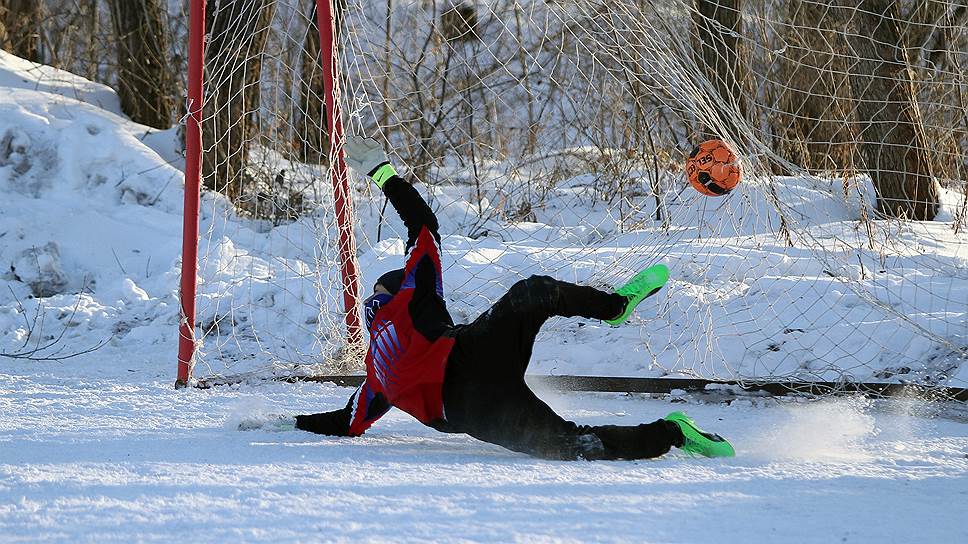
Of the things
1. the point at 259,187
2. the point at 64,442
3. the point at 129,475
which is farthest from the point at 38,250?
the point at 129,475

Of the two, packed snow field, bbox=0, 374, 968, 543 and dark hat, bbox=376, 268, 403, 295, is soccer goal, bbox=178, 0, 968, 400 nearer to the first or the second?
packed snow field, bbox=0, 374, 968, 543

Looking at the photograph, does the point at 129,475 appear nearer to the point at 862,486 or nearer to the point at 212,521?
the point at 212,521

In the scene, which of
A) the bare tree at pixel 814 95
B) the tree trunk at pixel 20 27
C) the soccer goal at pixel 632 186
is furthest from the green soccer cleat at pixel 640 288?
the tree trunk at pixel 20 27

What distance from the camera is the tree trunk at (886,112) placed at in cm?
590

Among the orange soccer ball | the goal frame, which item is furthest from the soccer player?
the goal frame

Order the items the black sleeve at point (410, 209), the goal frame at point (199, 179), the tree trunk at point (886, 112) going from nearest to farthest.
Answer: the black sleeve at point (410, 209)
the goal frame at point (199, 179)
the tree trunk at point (886, 112)

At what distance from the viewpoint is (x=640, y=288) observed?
11.4ft

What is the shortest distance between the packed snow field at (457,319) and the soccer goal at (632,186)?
3 centimetres

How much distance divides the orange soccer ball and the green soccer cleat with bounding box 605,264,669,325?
117 centimetres

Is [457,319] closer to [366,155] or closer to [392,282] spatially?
[366,155]

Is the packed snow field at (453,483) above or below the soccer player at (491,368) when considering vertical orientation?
below

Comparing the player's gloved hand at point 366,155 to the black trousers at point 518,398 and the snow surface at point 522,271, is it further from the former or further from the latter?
the snow surface at point 522,271

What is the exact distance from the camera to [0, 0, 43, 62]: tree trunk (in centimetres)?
1062

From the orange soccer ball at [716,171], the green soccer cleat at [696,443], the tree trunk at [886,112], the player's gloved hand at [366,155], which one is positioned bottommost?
the green soccer cleat at [696,443]
